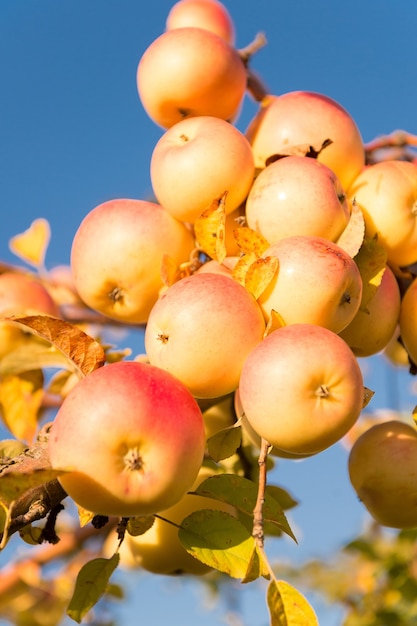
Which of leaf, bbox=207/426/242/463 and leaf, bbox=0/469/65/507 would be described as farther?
leaf, bbox=207/426/242/463

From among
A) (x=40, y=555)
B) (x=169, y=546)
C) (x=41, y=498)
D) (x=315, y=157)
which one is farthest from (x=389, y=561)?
(x=41, y=498)

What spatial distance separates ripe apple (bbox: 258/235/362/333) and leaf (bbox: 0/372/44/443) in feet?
2.51

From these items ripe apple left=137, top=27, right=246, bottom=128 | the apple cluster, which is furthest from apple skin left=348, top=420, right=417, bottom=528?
ripe apple left=137, top=27, right=246, bottom=128

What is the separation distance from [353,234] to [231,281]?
0.81ft

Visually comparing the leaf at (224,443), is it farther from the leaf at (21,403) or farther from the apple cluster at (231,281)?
the leaf at (21,403)

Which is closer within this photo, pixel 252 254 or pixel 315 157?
pixel 252 254

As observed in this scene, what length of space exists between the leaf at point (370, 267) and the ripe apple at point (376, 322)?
0.02 metres

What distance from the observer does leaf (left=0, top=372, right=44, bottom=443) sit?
5.20ft

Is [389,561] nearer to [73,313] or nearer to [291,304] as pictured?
[73,313]

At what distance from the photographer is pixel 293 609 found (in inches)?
34.1

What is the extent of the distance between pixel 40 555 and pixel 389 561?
134cm

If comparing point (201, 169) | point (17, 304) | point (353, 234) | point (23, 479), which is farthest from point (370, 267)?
point (17, 304)

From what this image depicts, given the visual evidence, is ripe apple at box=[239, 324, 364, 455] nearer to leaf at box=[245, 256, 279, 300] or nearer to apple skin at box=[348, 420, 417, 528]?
leaf at box=[245, 256, 279, 300]

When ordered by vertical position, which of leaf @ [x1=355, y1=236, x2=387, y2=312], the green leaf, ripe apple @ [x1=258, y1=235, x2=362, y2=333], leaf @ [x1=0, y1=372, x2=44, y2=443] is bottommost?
leaf @ [x1=0, y1=372, x2=44, y2=443]
